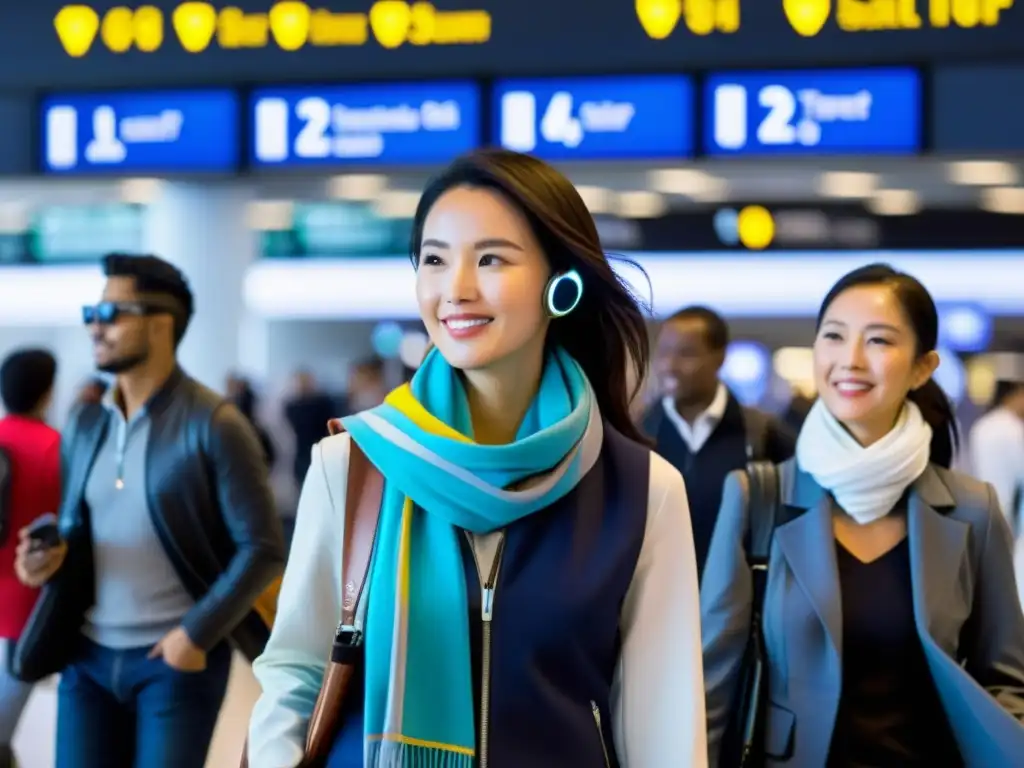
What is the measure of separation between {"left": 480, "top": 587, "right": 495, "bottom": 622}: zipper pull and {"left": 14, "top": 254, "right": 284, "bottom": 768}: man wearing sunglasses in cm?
169

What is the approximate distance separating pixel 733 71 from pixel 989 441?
2.15 meters

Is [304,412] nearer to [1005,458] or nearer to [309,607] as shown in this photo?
[1005,458]

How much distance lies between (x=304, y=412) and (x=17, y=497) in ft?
20.6

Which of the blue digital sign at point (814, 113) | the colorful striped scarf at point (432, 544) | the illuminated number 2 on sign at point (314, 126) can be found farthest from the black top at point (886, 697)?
the illuminated number 2 on sign at point (314, 126)

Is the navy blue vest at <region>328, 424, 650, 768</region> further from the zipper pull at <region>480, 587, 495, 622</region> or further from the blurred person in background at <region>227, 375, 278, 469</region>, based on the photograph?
the blurred person in background at <region>227, 375, 278, 469</region>

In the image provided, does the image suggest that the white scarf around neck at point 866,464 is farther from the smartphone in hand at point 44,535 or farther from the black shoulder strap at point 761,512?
the smartphone in hand at point 44,535

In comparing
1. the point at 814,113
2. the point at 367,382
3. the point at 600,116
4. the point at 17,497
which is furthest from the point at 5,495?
the point at 367,382

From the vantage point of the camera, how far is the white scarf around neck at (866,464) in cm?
269

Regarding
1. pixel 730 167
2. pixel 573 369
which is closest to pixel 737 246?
pixel 730 167

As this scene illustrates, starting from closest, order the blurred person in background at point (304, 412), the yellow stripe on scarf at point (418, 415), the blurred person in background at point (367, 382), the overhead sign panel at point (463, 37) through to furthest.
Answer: the yellow stripe on scarf at point (418, 415), the overhead sign panel at point (463, 37), the blurred person in background at point (367, 382), the blurred person in background at point (304, 412)

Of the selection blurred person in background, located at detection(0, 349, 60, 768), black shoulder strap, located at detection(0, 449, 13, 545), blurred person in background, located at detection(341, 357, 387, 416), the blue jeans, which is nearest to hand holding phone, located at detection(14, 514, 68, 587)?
the blue jeans

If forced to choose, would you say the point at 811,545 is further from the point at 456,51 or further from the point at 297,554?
the point at 456,51

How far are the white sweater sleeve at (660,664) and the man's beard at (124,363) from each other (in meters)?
2.13

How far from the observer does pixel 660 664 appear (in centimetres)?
190
